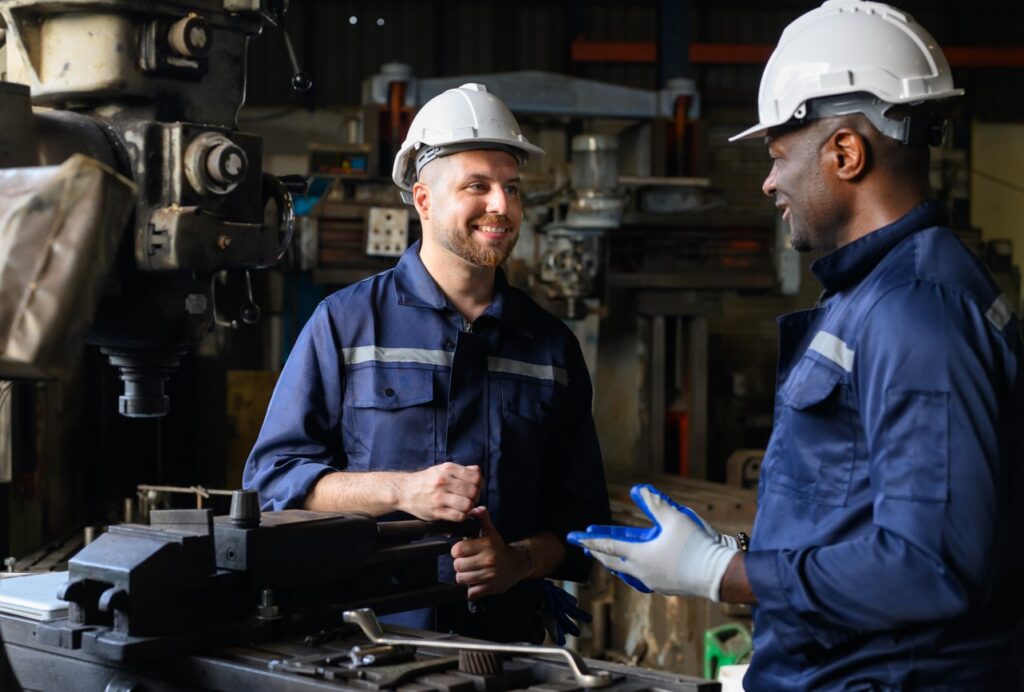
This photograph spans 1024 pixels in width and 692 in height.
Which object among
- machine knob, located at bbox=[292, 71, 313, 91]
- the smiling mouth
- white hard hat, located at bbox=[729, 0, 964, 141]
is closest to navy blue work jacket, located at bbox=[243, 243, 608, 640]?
the smiling mouth

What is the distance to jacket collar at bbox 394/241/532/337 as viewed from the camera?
2.04 meters

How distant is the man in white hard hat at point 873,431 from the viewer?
1.23 m

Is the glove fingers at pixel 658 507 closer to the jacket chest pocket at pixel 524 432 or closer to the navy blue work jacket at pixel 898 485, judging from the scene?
the navy blue work jacket at pixel 898 485

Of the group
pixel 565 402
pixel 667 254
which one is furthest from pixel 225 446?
pixel 565 402

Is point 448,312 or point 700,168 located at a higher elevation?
point 700,168

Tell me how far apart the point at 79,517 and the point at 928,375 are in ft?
16.5

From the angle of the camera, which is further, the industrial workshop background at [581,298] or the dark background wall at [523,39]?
the dark background wall at [523,39]

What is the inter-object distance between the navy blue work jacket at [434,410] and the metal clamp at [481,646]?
44 centimetres

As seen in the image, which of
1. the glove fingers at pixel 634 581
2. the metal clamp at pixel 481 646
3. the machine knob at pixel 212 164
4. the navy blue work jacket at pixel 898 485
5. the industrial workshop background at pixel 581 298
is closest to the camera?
the navy blue work jacket at pixel 898 485

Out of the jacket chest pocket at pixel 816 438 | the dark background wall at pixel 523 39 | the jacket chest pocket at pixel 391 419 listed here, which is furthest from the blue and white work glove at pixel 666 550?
the dark background wall at pixel 523 39

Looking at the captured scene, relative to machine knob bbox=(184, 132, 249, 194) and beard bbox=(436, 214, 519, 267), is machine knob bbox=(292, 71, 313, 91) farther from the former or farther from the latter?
machine knob bbox=(184, 132, 249, 194)

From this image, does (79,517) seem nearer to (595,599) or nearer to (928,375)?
(595,599)

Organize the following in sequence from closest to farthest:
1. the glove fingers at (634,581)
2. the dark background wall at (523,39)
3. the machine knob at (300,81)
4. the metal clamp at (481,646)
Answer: the metal clamp at (481,646), the glove fingers at (634,581), the machine knob at (300,81), the dark background wall at (523,39)

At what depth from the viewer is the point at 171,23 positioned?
5.74 ft
